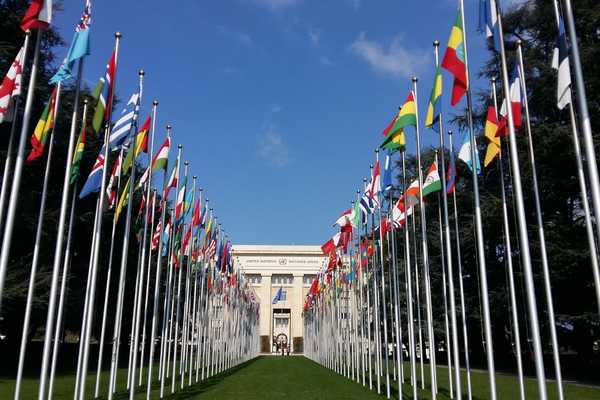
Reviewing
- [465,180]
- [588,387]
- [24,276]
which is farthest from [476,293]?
[24,276]

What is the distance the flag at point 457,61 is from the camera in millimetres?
11664

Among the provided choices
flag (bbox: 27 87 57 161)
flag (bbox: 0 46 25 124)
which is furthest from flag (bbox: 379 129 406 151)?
flag (bbox: 0 46 25 124)

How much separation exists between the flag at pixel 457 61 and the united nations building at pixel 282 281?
77952 mm

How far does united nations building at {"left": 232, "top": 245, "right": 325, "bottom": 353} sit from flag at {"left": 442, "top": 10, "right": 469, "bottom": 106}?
7795 cm

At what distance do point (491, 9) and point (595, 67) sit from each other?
1834 cm

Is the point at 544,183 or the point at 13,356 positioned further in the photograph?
the point at 13,356

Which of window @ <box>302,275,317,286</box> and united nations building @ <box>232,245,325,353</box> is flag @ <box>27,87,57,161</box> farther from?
window @ <box>302,275,317,286</box>

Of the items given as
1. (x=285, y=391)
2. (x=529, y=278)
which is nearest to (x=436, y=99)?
(x=529, y=278)

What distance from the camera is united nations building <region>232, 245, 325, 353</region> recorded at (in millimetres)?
89250

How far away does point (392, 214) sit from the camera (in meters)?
20.2

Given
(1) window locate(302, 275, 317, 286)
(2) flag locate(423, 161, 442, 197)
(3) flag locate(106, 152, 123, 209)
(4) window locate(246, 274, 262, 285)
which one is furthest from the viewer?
(1) window locate(302, 275, 317, 286)

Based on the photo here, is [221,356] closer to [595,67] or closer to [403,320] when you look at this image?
[403,320]

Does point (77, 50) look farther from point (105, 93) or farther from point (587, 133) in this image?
point (587, 133)

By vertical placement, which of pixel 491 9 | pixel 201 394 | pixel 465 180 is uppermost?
pixel 465 180
